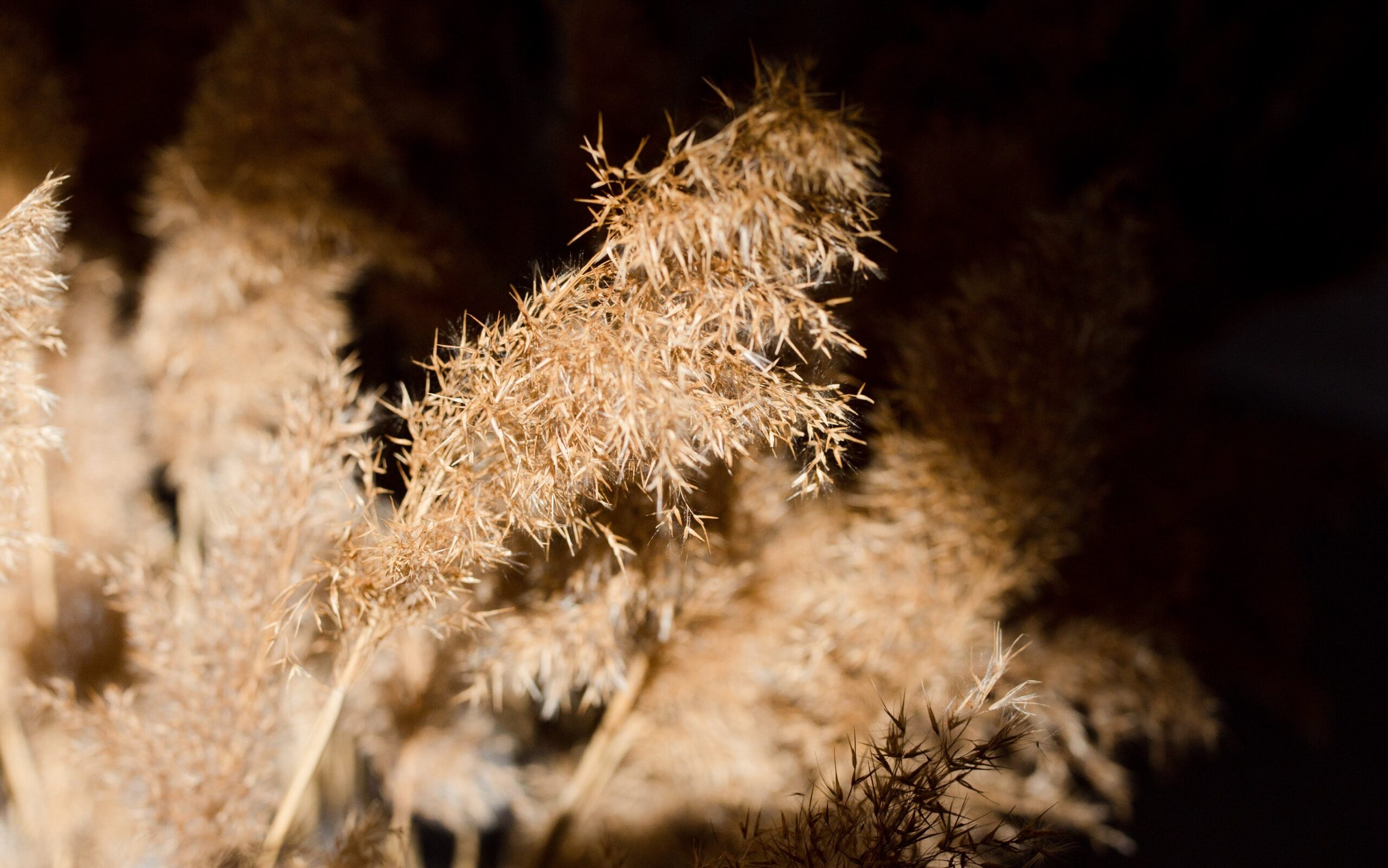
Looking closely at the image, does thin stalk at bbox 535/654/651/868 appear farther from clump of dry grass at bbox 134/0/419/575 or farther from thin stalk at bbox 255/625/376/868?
clump of dry grass at bbox 134/0/419/575

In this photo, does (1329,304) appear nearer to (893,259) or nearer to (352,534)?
(893,259)

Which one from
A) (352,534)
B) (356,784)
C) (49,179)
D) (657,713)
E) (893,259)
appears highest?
(893,259)

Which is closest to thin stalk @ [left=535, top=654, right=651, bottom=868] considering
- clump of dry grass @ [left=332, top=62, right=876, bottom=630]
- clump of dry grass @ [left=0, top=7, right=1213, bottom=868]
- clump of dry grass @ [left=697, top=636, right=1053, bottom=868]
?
clump of dry grass @ [left=0, top=7, right=1213, bottom=868]

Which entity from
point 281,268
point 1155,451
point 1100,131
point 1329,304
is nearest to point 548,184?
point 281,268

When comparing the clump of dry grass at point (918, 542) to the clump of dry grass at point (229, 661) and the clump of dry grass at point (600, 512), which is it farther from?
the clump of dry grass at point (229, 661)

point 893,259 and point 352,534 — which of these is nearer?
point 352,534

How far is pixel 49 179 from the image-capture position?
0.37 meters

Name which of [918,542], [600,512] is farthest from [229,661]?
[918,542]

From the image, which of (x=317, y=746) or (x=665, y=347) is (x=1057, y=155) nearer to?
(x=665, y=347)

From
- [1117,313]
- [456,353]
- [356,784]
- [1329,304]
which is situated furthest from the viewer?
[1329,304]

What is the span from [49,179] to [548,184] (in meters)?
0.55

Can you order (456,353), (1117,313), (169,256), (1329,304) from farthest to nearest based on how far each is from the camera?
(1329,304) < (169,256) < (1117,313) < (456,353)

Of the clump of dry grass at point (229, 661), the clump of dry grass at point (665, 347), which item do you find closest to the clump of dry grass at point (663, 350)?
the clump of dry grass at point (665, 347)

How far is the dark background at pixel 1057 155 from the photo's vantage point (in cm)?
72
